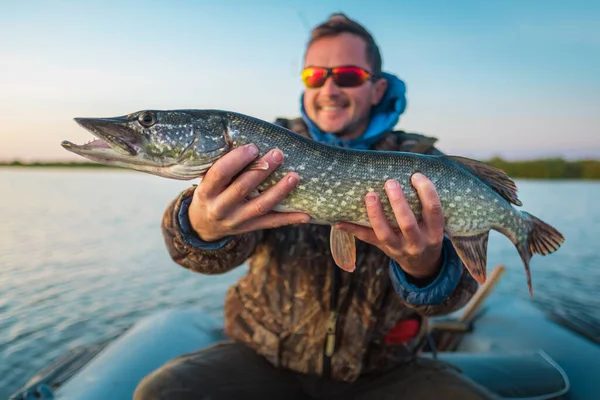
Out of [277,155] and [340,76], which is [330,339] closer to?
[277,155]

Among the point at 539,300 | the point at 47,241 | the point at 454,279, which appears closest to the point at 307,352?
the point at 454,279

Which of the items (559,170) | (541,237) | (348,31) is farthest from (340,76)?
(559,170)

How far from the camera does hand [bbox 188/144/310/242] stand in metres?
2.08

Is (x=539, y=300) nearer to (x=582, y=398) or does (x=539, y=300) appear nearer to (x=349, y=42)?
(x=582, y=398)

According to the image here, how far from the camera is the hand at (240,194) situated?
2.08 metres

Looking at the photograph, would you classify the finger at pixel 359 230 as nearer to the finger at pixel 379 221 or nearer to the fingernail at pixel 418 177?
the finger at pixel 379 221

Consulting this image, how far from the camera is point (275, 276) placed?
9.50ft

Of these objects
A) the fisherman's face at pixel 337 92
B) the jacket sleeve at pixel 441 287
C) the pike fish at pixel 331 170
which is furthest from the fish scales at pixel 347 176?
the fisherman's face at pixel 337 92

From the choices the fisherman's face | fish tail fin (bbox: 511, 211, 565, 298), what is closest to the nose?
the fisherman's face

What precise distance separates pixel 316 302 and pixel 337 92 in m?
1.52

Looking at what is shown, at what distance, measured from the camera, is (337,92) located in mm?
3301

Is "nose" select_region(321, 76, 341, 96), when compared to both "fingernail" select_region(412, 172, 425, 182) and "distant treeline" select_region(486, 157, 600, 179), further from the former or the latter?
"distant treeline" select_region(486, 157, 600, 179)

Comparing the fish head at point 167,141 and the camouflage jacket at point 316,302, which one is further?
the camouflage jacket at point 316,302

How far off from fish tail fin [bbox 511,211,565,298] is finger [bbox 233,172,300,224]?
1.37m
